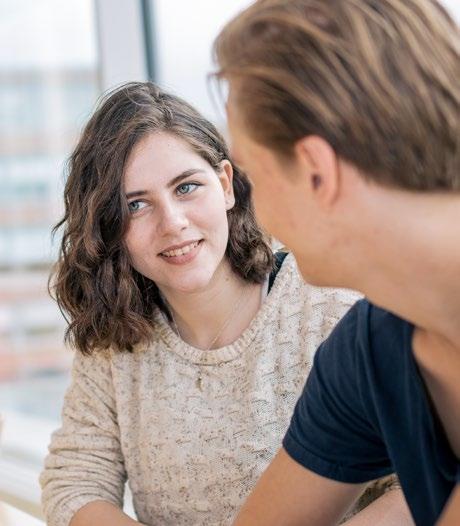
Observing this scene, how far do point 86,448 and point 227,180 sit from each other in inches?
22.9

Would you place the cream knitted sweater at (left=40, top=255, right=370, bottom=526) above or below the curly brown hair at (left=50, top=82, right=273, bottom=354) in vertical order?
below

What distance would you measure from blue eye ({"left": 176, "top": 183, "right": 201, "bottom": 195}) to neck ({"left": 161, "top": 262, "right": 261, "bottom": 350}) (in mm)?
174


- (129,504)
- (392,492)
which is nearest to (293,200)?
(392,492)

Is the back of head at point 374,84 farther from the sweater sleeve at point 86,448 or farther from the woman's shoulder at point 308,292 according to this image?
the sweater sleeve at point 86,448

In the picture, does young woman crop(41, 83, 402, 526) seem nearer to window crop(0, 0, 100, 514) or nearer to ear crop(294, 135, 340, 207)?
ear crop(294, 135, 340, 207)

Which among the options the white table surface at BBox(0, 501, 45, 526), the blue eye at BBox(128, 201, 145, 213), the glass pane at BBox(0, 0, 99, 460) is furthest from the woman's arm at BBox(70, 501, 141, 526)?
the glass pane at BBox(0, 0, 99, 460)

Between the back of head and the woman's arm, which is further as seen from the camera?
the woman's arm

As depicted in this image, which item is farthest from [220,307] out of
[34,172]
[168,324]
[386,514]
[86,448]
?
[34,172]

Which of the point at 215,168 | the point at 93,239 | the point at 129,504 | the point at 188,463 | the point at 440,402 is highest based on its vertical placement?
the point at 215,168

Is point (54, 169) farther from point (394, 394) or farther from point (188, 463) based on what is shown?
point (394, 394)

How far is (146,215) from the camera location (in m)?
1.70

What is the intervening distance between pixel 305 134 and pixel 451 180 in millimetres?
139

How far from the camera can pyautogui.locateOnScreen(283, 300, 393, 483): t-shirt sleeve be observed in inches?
44.2

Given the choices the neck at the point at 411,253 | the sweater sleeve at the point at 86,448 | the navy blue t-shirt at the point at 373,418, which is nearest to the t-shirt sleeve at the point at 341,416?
the navy blue t-shirt at the point at 373,418
